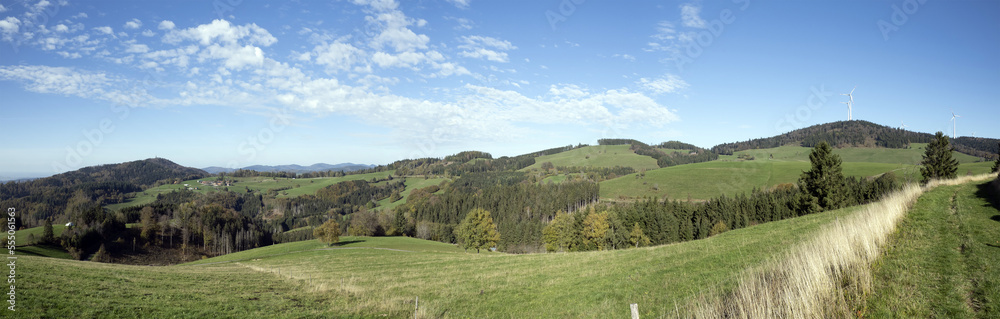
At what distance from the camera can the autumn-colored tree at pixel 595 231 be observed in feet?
228

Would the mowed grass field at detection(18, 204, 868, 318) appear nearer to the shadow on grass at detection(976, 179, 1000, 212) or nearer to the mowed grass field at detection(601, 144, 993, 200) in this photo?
the shadow on grass at detection(976, 179, 1000, 212)

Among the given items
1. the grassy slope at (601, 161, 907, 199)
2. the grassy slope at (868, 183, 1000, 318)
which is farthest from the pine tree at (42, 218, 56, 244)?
the grassy slope at (601, 161, 907, 199)

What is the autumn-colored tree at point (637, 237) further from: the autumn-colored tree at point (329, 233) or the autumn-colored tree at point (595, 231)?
the autumn-colored tree at point (329, 233)

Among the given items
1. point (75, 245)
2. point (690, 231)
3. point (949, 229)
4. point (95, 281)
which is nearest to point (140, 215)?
point (75, 245)

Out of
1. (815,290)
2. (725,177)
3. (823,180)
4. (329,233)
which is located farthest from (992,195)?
(725,177)

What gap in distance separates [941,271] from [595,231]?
63.3 m

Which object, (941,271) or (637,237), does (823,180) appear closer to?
(637,237)

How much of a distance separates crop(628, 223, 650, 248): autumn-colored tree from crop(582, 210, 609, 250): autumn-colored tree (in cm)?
687

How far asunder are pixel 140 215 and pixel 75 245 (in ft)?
117

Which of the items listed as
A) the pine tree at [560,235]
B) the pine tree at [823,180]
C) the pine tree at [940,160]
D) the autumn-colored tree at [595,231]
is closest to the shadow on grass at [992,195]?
the pine tree at [823,180]

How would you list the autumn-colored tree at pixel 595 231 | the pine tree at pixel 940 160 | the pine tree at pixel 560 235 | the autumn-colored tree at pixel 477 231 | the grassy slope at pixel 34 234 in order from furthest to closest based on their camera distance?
the grassy slope at pixel 34 234 → the pine tree at pixel 560 235 → the autumn-colored tree at pixel 595 231 → the autumn-colored tree at pixel 477 231 → the pine tree at pixel 940 160

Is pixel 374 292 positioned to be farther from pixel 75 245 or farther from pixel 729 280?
pixel 75 245

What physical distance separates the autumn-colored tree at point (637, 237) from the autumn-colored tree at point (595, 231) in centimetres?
687

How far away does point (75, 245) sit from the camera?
87.1 m
